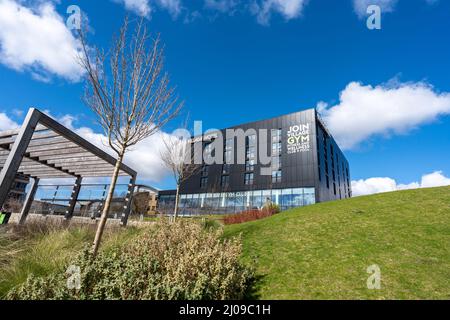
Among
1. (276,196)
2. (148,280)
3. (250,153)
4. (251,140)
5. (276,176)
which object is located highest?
(251,140)

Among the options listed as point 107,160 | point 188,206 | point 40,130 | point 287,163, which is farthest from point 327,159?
point 40,130

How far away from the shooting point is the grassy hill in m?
4.11

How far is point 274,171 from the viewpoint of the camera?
150 ft

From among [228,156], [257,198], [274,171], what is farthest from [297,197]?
[228,156]

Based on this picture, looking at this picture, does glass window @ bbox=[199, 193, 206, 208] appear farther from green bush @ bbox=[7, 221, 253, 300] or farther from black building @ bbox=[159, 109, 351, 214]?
green bush @ bbox=[7, 221, 253, 300]

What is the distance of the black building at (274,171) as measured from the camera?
137ft

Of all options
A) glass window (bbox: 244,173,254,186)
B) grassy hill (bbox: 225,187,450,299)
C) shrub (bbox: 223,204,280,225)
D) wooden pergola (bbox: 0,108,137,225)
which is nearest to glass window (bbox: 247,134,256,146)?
glass window (bbox: 244,173,254,186)

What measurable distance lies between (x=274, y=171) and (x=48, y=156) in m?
39.0

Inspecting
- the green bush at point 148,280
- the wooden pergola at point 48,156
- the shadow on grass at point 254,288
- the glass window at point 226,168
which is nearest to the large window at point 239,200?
the glass window at point 226,168

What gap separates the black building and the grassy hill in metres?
29.8

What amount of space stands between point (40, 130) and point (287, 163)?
4055 cm

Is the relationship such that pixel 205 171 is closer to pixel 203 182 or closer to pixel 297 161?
pixel 203 182
